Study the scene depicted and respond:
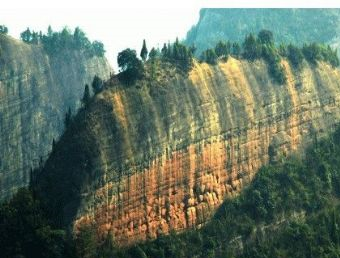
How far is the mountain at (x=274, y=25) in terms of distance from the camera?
456 feet

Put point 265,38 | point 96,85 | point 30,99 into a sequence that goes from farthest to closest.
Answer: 1. point 30,99
2. point 265,38
3. point 96,85

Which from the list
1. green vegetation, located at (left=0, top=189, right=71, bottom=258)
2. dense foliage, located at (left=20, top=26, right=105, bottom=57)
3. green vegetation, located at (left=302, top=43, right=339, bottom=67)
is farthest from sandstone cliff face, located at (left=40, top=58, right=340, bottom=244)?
dense foliage, located at (left=20, top=26, right=105, bottom=57)

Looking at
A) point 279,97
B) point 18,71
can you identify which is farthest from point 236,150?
point 18,71

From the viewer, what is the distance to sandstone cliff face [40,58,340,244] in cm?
5097

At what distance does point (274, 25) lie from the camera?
145 meters

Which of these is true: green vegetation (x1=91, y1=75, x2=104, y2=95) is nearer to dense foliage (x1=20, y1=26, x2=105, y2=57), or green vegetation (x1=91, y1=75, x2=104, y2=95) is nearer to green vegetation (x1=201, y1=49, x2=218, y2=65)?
green vegetation (x1=201, y1=49, x2=218, y2=65)

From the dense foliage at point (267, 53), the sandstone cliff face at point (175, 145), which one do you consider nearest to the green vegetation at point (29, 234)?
the sandstone cliff face at point (175, 145)

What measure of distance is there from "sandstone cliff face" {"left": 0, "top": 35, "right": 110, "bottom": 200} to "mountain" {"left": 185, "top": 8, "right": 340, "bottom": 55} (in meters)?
43.9

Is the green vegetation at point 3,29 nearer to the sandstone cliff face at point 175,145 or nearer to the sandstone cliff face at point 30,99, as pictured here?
the sandstone cliff face at point 30,99

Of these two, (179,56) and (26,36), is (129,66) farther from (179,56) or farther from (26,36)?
(26,36)

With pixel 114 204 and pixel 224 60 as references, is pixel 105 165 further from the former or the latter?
pixel 224 60

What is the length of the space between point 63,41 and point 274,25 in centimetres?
6583

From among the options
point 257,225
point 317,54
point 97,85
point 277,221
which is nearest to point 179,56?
point 97,85

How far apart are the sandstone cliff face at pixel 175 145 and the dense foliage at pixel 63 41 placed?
46.2 metres
